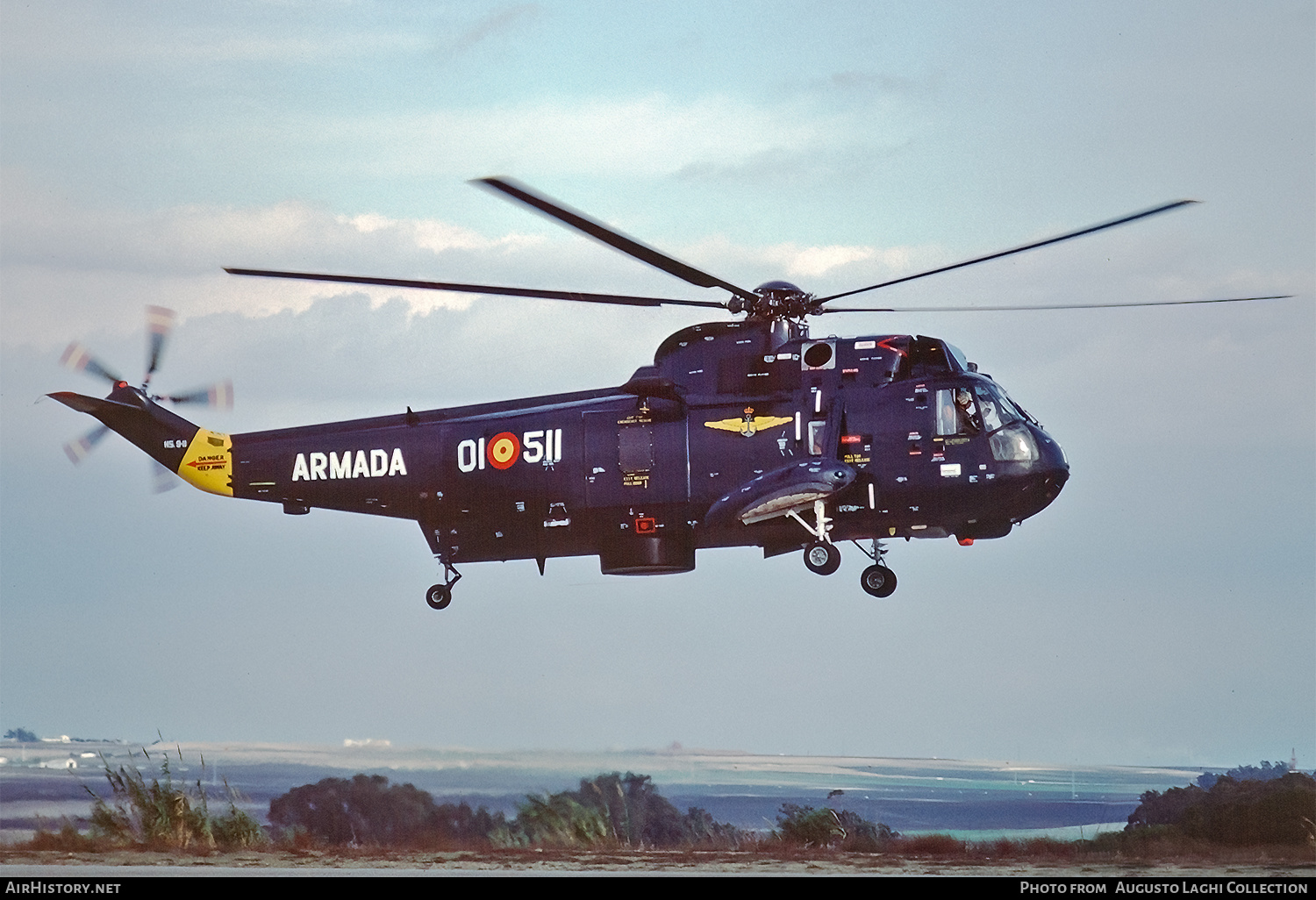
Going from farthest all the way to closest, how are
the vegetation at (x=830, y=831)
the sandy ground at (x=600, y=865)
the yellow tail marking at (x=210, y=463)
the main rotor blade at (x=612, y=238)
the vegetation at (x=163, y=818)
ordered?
the vegetation at (x=830, y=831) → the vegetation at (x=163, y=818) → the sandy ground at (x=600, y=865) → the yellow tail marking at (x=210, y=463) → the main rotor blade at (x=612, y=238)

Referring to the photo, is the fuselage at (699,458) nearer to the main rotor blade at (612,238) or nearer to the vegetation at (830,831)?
the main rotor blade at (612,238)

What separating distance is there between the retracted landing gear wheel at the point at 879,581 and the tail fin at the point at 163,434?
38.4ft

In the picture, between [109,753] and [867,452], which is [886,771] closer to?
[867,452]

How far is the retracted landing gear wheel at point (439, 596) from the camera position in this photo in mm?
28641

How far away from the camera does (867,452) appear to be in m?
25.6

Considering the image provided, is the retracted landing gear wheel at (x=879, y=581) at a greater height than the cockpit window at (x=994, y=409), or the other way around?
the cockpit window at (x=994, y=409)

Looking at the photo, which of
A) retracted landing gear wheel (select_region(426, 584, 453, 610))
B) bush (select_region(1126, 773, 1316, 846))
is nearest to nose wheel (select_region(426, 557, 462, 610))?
retracted landing gear wheel (select_region(426, 584, 453, 610))

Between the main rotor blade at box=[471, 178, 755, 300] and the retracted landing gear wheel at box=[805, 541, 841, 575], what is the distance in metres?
4.31

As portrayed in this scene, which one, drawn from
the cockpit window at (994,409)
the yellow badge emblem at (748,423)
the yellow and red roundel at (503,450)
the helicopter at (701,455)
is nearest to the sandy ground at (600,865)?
the helicopter at (701,455)

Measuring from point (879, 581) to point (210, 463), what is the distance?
1239 centimetres

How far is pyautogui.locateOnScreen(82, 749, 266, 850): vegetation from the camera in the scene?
104 ft

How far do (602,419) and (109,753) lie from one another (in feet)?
43.7

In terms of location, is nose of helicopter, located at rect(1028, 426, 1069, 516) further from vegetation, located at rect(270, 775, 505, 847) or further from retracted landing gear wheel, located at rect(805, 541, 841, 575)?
vegetation, located at rect(270, 775, 505, 847)
